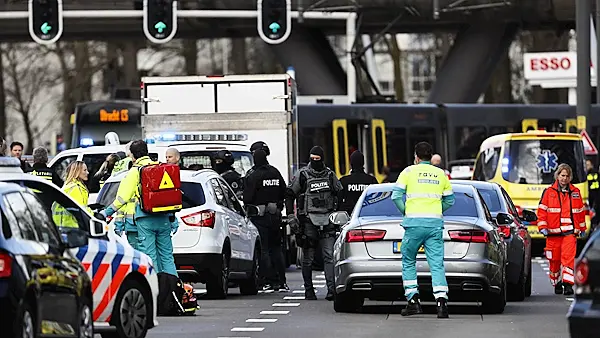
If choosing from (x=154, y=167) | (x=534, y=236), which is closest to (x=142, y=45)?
(x=534, y=236)

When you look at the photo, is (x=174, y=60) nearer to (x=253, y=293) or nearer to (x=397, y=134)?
(x=397, y=134)

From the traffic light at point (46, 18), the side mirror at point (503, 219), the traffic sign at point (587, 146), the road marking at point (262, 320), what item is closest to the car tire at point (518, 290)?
the side mirror at point (503, 219)

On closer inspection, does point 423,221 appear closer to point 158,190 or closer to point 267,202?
point 158,190

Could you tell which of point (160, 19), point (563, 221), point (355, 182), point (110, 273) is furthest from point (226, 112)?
point (110, 273)

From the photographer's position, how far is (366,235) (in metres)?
16.7

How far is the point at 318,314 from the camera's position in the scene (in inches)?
676

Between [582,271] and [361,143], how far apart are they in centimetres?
3092

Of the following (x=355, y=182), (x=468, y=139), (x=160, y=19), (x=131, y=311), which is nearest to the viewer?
(x=131, y=311)

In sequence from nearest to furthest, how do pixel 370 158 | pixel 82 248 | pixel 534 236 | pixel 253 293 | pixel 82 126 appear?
1. pixel 82 248
2. pixel 253 293
3. pixel 534 236
4. pixel 82 126
5. pixel 370 158

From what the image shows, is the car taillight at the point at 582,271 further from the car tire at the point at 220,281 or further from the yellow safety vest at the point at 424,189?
the car tire at the point at 220,281

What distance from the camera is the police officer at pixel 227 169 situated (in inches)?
928

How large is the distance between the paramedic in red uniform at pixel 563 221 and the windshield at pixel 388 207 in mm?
3088

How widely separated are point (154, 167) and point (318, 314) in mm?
2248

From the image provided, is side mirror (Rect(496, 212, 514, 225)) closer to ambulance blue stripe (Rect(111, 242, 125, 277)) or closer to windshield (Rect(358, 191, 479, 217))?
windshield (Rect(358, 191, 479, 217))
